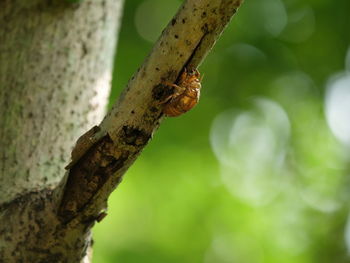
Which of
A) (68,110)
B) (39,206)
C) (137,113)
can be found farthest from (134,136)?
(68,110)

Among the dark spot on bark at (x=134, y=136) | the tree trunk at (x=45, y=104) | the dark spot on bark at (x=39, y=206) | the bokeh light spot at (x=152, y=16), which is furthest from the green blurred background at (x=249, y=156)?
the dark spot on bark at (x=134, y=136)

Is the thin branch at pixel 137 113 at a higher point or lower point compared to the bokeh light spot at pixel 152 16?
lower

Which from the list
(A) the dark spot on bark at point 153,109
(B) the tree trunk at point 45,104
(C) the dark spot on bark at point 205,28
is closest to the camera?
(C) the dark spot on bark at point 205,28

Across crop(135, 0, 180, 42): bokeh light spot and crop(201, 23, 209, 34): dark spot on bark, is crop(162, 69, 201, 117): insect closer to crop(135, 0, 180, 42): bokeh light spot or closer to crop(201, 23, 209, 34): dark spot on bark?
crop(201, 23, 209, 34): dark spot on bark

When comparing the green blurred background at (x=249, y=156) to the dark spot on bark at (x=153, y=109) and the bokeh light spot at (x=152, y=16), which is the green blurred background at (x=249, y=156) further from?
the dark spot on bark at (x=153, y=109)

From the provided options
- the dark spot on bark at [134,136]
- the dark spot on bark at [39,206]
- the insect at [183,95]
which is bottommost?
the dark spot on bark at [39,206]

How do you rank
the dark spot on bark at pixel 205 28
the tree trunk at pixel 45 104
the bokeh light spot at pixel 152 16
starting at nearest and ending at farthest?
the dark spot on bark at pixel 205 28
the tree trunk at pixel 45 104
the bokeh light spot at pixel 152 16
